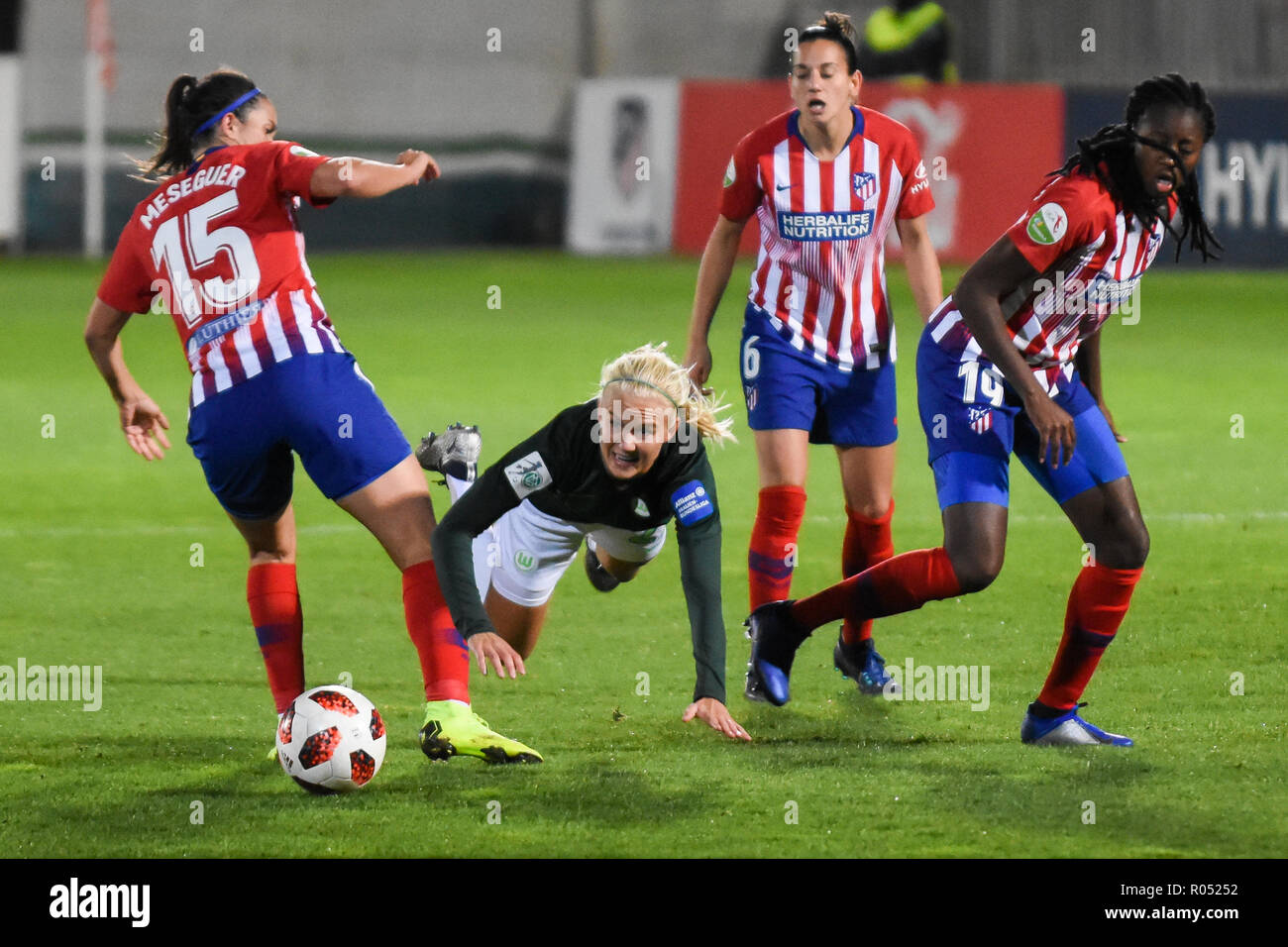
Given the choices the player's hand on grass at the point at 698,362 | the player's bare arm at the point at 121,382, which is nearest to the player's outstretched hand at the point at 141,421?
the player's bare arm at the point at 121,382

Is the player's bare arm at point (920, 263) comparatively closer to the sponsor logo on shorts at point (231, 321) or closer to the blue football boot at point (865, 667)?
the blue football boot at point (865, 667)

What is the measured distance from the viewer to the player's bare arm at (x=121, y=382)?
215 inches

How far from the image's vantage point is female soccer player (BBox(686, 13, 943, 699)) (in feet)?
20.3

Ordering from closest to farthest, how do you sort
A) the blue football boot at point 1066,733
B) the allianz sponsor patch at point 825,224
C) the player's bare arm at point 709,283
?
the blue football boot at point 1066,733, the allianz sponsor patch at point 825,224, the player's bare arm at point 709,283

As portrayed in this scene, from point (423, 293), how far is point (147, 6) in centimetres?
846

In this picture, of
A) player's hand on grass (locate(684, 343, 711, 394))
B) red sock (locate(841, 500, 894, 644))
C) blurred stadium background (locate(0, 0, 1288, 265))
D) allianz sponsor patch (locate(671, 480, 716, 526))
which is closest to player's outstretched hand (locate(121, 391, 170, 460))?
allianz sponsor patch (locate(671, 480, 716, 526))

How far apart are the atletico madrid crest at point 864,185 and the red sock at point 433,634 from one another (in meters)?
2.01

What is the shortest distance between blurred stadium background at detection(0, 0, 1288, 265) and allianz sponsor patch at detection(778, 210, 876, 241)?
1604 cm

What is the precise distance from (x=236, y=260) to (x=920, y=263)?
2.36 m
